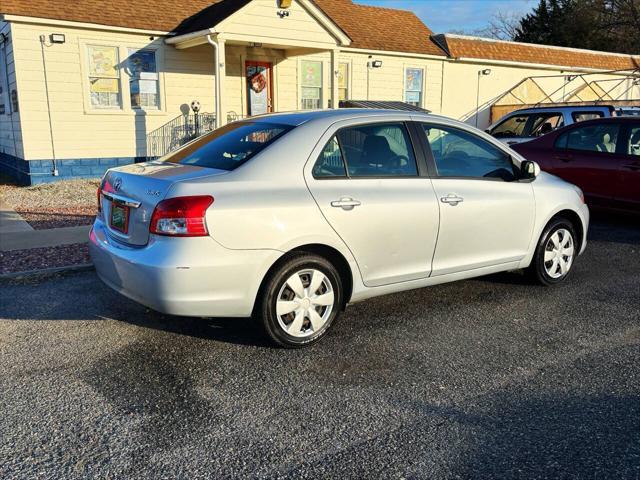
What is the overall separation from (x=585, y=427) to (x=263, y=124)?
3077 millimetres

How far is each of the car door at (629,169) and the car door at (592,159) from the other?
0.07m

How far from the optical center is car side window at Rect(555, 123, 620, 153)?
8.44 meters

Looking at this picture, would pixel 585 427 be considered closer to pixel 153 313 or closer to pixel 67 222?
pixel 153 313

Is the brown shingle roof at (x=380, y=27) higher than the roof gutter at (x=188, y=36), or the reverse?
the brown shingle roof at (x=380, y=27)

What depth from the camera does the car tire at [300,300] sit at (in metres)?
3.99

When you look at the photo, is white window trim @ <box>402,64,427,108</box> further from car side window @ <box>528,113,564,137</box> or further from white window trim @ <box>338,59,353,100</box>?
car side window @ <box>528,113,564,137</box>

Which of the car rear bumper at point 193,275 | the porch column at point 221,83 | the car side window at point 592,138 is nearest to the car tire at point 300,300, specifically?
the car rear bumper at point 193,275

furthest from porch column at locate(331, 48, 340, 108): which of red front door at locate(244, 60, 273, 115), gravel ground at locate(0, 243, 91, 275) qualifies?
gravel ground at locate(0, 243, 91, 275)

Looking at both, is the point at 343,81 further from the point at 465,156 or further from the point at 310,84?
the point at 465,156

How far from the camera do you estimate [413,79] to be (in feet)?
61.6

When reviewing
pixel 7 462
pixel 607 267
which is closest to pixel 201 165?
pixel 7 462

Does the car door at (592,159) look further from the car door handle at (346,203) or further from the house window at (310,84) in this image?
the house window at (310,84)

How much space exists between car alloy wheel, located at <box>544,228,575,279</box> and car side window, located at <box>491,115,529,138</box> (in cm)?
688

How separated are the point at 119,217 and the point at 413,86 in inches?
632
